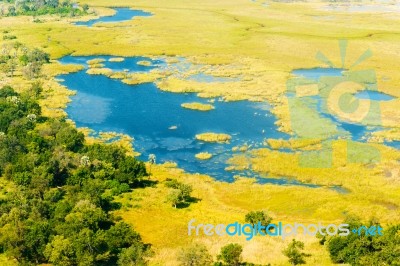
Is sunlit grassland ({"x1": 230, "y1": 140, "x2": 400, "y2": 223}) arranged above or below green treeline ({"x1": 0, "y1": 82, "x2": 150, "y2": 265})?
below

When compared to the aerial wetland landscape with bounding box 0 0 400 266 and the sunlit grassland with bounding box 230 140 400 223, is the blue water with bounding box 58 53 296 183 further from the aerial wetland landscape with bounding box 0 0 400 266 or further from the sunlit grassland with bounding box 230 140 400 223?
the sunlit grassland with bounding box 230 140 400 223

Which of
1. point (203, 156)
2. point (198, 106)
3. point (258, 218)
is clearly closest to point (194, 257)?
point (258, 218)

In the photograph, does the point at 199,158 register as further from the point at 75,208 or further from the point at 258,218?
the point at 75,208

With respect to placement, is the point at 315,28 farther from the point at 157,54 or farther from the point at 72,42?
the point at 72,42

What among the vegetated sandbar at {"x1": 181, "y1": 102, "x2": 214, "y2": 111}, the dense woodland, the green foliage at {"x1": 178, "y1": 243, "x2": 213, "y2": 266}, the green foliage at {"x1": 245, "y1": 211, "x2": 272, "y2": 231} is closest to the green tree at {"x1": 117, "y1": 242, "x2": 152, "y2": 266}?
the dense woodland

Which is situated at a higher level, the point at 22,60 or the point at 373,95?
the point at 22,60

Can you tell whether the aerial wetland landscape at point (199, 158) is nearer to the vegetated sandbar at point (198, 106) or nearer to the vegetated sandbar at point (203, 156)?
the vegetated sandbar at point (203, 156)
